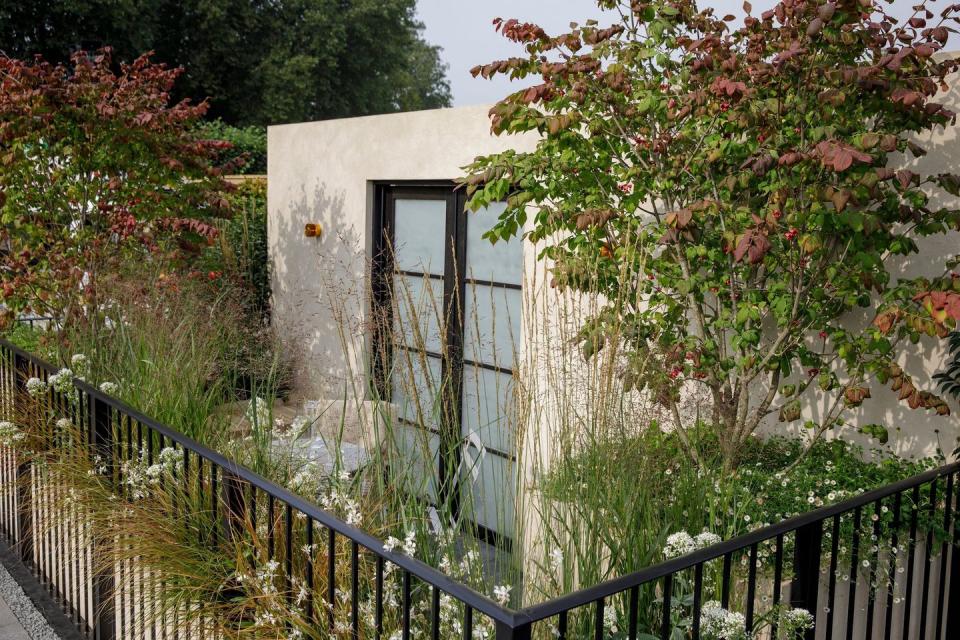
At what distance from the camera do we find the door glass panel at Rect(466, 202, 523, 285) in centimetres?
515

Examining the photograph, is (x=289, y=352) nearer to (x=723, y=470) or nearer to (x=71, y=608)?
(x=71, y=608)

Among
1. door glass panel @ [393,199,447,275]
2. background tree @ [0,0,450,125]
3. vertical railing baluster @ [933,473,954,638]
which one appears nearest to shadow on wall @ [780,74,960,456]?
vertical railing baluster @ [933,473,954,638]

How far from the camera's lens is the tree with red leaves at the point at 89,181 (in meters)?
5.38

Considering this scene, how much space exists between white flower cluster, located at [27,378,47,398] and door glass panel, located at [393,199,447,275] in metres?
2.40

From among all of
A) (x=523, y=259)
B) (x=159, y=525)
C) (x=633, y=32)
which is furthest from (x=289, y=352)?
(x=633, y=32)

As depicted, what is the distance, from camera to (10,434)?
367 centimetres

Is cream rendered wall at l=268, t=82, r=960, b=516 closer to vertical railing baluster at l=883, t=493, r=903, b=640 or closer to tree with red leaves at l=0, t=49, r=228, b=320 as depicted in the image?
vertical railing baluster at l=883, t=493, r=903, b=640

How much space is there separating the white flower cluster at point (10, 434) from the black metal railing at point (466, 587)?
0.46 feet

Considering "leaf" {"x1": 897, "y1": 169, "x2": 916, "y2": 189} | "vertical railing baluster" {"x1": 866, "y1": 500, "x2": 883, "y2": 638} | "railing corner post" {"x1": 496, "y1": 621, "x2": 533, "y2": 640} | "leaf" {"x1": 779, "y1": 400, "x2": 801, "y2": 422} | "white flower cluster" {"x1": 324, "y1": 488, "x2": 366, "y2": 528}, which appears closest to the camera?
"railing corner post" {"x1": 496, "y1": 621, "x2": 533, "y2": 640}

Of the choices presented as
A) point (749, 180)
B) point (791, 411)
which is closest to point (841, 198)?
point (749, 180)

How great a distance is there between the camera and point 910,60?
2979 millimetres

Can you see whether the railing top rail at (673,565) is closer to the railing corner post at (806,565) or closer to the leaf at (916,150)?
the railing corner post at (806,565)

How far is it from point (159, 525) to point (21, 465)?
6.21 ft

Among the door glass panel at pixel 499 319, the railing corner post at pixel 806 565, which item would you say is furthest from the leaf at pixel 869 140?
the door glass panel at pixel 499 319
